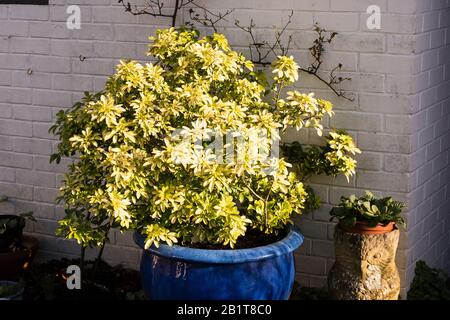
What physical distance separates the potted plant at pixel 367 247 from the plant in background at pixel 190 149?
0.20 meters

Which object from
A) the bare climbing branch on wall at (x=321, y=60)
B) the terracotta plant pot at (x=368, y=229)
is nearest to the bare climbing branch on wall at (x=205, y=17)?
the bare climbing branch on wall at (x=321, y=60)

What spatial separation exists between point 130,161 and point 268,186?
1.94ft

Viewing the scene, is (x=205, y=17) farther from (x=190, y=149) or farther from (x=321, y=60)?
(x=190, y=149)

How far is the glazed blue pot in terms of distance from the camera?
3.45 metres

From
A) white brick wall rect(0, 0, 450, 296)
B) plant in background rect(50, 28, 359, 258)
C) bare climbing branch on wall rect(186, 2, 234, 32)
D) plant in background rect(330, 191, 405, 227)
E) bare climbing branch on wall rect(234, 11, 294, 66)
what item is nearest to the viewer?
plant in background rect(50, 28, 359, 258)

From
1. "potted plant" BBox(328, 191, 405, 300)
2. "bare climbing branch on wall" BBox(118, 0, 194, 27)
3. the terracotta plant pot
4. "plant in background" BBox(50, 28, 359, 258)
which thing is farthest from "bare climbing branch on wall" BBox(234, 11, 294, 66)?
the terracotta plant pot

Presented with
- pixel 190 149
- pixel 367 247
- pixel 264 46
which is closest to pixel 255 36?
pixel 264 46

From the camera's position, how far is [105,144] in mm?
3715

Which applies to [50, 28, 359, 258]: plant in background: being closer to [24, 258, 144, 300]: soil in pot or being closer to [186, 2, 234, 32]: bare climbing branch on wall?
[186, 2, 234, 32]: bare climbing branch on wall

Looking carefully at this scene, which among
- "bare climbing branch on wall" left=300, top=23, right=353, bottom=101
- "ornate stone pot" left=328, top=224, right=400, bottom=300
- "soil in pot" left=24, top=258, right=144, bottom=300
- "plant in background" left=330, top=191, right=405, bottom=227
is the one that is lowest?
"soil in pot" left=24, top=258, right=144, bottom=300

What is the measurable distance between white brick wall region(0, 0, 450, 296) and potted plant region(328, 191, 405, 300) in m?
0.21

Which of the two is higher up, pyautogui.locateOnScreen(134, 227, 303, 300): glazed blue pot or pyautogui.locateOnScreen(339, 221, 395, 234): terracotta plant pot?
pyautogui.locateOnScreen(339, 221, 395, 234): terracotta plant pot

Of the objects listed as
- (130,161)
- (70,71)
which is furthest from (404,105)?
(70,71)

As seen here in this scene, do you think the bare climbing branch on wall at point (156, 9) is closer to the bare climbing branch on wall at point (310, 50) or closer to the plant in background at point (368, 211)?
the bare climbing branch on wall at point (310, 50)
